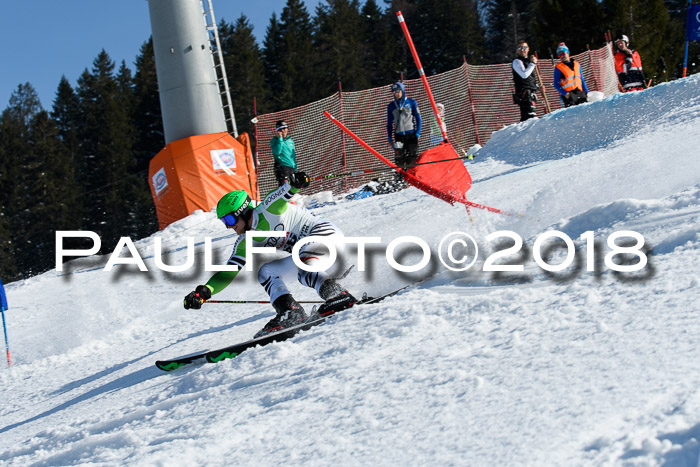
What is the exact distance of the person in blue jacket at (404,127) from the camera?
34.8 feet

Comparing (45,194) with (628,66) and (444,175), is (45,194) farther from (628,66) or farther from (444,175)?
(444,175)

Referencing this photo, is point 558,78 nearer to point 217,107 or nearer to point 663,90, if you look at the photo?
point 663,90

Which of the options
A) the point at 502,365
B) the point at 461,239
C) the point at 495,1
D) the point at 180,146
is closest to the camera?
the point at 502,365

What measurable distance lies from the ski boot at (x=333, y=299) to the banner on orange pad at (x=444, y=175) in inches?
99.9

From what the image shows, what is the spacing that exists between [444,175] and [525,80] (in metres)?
4.92

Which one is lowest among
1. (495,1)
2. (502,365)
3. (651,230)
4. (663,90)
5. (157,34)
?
(502,365)

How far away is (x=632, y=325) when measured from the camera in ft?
11.9

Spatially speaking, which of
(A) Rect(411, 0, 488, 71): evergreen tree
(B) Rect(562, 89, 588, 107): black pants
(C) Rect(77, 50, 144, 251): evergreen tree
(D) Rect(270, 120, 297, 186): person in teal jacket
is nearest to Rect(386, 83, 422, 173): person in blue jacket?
(D) Rect(270, 120, 297, 186): person in teal jacket

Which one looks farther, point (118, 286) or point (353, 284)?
point (118, 286)

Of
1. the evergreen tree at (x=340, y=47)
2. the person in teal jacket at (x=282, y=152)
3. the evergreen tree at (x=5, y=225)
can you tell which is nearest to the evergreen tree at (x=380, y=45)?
the evergreen tree at (x=340, y=47)

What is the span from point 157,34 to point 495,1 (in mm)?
43903

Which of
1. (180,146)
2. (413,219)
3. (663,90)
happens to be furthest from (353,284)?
(180,146)

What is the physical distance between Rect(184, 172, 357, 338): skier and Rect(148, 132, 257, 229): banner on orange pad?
31.8 ft

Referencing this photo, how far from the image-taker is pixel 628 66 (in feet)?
41.4
